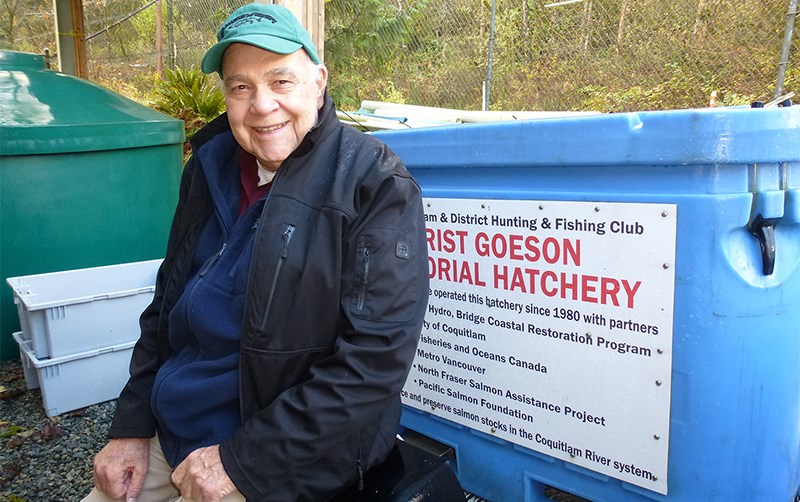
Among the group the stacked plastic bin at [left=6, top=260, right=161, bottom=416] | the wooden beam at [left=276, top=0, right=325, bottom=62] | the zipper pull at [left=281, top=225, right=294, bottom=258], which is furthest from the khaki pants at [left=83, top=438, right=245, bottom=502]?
the wooden beam at [left=276, top=0, right=325, bottom=62]

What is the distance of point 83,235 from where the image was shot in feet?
12.3

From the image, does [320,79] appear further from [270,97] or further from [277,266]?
[277,266]

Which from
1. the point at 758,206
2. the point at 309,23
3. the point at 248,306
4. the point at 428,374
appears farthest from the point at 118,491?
the point at 309,23

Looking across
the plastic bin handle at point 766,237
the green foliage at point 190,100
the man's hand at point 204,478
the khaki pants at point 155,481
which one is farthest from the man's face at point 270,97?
the green foliage at point 190,100

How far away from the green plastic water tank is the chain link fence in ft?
11.1

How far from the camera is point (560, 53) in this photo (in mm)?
6551

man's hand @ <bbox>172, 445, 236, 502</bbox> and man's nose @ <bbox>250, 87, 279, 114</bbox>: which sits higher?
man's nose @ <bbox>250, 87, 279, 114</bbox>

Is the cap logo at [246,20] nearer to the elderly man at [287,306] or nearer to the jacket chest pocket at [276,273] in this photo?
the elderly man at [287,306]

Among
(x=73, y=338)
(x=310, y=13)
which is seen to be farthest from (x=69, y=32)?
(x=73, y=338)

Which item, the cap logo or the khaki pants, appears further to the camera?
the khaki pants

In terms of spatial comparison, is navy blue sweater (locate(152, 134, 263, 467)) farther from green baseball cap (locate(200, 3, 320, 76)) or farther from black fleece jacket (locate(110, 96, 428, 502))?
green baseball cap (locate(200, 3, 320, 76))

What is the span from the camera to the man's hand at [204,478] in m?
1.35

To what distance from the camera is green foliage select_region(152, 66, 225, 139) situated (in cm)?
831

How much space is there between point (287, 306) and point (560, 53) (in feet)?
19.4
